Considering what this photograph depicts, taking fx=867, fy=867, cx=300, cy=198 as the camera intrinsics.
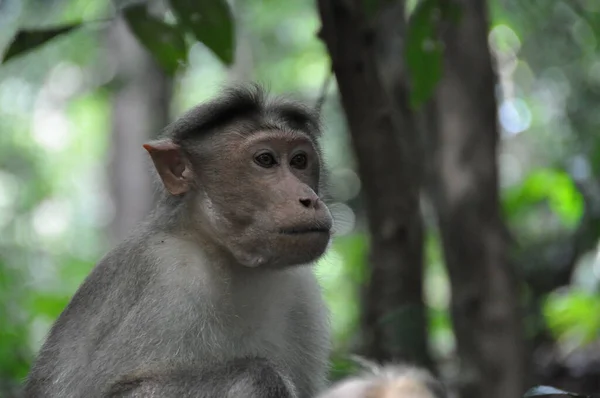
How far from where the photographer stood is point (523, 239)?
32.5ft

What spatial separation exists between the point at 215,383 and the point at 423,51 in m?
1.83

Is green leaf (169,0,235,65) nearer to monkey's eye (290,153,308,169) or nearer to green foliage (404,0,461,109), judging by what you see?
monkey's eye (290,153,308,169)

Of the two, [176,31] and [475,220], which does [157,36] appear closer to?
[176,31]

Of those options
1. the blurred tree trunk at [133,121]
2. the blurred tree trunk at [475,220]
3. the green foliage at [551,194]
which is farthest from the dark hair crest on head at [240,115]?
the blurred tree trunk at [133,121]

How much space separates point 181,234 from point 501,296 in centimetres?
259

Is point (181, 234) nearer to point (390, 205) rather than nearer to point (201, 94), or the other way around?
point (390, 205)

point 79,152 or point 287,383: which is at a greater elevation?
point 287,383

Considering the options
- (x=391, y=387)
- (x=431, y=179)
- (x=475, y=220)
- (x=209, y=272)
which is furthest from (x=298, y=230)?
(x=431, y=179)

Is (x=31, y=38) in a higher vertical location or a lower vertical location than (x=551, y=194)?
higher

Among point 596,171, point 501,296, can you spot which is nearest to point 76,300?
point 501,296

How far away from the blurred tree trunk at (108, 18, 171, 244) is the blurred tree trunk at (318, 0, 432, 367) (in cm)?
601

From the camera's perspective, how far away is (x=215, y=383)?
11.2 feet

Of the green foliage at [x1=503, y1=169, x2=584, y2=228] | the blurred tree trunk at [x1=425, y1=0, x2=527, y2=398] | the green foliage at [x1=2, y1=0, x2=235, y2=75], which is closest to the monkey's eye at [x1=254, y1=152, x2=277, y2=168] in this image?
the green foliage at [x1=2, y1=0, x2=235, y2=75]

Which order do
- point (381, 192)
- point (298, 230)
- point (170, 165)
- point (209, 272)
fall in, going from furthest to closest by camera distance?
point (381, 192), point (170, 165), point (209, 272), point (298, 230)
